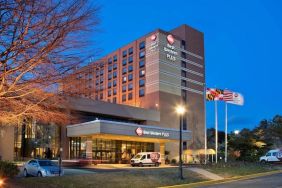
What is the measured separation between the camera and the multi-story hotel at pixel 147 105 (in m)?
54.2

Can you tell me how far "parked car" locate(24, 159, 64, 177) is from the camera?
26.6m

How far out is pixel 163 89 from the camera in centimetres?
7950

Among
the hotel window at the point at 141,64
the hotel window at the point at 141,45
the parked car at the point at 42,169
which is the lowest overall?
the parked car at the point at 42,169

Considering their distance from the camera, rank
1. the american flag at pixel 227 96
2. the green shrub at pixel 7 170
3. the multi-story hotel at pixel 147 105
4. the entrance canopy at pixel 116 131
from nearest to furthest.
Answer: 1. the green shrub at pixel 7 170
2. the american flag at pixel 227 96
3. the entrance canopy at pixel 116 131
4. the multi-story hotel at pixel 147 105

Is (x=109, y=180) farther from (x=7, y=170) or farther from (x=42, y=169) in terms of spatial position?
(x=42, y=169)

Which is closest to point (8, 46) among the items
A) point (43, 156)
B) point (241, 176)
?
point (241, 176)

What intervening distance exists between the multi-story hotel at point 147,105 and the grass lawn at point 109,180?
23777 millimetres

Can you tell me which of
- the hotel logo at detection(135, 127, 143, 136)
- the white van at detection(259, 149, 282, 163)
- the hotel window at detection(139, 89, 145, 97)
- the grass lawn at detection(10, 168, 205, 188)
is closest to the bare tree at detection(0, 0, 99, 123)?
the grass lawn at detection(10, 168, 205, 188)

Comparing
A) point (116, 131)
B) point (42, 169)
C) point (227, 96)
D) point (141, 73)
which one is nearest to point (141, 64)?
point (141, 73)

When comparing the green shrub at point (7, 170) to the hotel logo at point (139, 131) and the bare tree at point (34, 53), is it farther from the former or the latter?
the hotel logo at point (139, 131)

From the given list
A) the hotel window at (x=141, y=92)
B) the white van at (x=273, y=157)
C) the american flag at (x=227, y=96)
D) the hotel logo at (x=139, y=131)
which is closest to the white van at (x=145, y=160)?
the hotel logo at (x=139, y=131)

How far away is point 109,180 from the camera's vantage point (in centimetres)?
2233

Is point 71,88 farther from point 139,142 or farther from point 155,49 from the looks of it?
point 155,49

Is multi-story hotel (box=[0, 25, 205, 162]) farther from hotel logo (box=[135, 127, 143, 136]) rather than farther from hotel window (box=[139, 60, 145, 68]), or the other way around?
hotel window (box=[139, 60, 145, 68])
